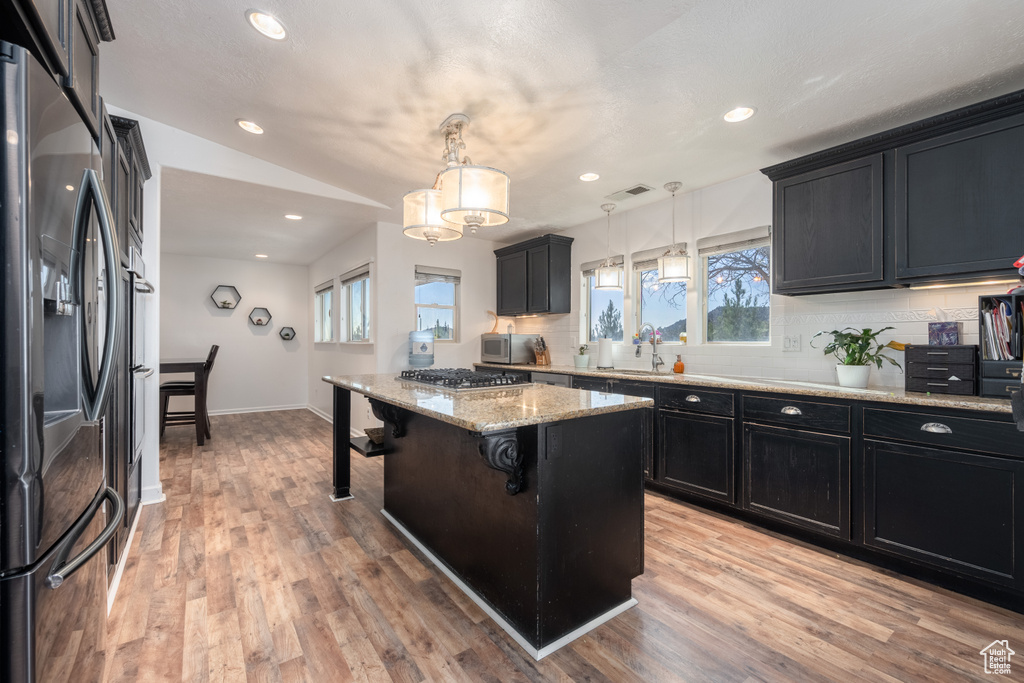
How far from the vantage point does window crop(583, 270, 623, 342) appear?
455cm

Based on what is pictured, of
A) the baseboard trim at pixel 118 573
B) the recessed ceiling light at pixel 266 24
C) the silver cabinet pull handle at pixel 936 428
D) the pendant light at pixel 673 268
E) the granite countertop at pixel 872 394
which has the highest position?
the recessed ceiling light at pixel 266 24

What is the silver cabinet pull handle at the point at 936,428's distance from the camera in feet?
6.76

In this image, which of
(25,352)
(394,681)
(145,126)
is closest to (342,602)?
(394,681)

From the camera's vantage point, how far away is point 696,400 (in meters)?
3.02

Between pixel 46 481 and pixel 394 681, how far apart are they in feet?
3.93

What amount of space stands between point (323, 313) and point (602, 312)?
4527mm

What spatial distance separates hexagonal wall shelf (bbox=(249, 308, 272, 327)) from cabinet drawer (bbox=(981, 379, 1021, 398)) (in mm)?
7948

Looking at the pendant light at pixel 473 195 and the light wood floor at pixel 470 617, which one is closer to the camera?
the light wood floor at pixel 470 617

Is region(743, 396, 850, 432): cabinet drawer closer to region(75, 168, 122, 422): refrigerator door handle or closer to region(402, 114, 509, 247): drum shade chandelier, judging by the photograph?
region(402, 114, 509, 247): drum shade chandelier

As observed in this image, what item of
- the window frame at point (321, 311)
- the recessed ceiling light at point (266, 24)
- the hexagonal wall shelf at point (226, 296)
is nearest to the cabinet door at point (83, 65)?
the recessed ceiling light at point (266, 24)

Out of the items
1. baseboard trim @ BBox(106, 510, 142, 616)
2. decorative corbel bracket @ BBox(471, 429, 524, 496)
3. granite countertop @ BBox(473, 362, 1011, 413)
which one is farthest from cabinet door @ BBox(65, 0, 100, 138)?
granite countertop @ BBox(473, 362, 1011, 413)

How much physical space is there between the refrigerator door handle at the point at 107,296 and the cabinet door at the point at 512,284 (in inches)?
165

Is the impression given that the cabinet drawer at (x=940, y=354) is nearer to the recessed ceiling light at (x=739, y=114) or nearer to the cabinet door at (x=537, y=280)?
the recessed ceiling light at (x=739, y=114)

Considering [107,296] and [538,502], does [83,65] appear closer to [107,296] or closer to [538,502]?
[107,296]
